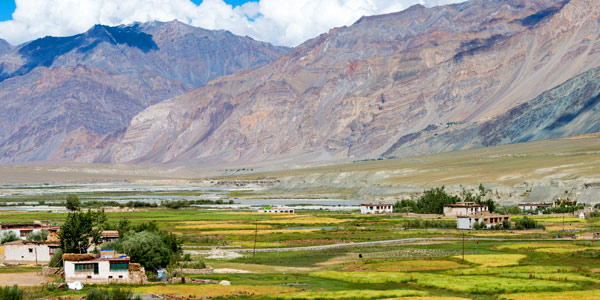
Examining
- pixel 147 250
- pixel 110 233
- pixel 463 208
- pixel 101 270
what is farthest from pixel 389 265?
pixel 463 208

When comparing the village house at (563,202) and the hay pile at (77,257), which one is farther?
the village house at (563,202)

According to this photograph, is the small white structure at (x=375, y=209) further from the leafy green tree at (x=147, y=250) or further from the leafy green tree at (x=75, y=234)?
the leafy green tree at (x=147, y=250)

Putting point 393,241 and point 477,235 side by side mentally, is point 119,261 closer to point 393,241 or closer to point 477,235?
point 393,241

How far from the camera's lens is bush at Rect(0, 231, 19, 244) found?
82.6 metres

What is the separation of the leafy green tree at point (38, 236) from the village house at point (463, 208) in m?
68.9

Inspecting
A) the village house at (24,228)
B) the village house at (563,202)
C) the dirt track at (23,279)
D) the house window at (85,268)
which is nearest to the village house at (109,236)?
the village house at (24,228)

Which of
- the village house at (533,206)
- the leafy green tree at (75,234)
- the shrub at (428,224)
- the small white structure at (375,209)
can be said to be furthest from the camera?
the small white structure at (375,209)

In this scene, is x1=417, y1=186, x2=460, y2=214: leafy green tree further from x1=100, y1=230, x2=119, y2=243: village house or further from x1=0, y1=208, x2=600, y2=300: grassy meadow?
x1=100, y1=230, x2=119, y2=243: village house

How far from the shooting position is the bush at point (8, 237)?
82.6m

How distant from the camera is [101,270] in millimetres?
59625

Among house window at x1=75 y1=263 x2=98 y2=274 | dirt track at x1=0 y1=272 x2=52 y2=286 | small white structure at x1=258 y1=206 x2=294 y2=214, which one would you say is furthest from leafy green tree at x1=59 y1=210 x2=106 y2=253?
small white structure at x1=258 y1=206 x2=294 y2=214

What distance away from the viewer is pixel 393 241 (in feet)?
308

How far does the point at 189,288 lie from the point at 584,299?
2498cm

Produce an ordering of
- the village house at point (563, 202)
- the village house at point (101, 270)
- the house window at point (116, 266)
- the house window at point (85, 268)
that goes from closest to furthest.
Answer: the village house at point (101, 270), the house window at point (85, 268), the house window at point (116, 266), the village house at point (563, 202)
